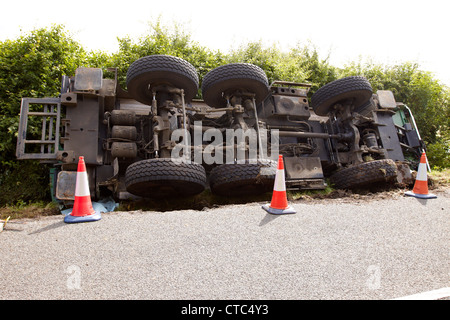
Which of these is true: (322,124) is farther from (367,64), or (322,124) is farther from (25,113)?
(367,64)

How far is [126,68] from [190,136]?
3305mm

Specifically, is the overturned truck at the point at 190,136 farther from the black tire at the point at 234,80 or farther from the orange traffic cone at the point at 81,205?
the orange traffic cone at the point at 81,205

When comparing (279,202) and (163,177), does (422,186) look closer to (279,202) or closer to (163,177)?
(279,202)

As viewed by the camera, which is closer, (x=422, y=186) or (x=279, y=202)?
(x=279, y=202)

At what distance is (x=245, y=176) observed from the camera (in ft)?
12.4

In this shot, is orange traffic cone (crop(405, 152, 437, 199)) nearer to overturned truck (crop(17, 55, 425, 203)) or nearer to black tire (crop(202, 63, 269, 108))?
overturned truck (crop(17, 55, 425, 203))

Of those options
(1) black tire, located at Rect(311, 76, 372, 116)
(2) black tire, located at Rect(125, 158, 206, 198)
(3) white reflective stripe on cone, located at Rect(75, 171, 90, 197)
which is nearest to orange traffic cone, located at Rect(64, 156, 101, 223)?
(3) white reflective stripe on cone, located at Rect(75, 171, 90, 197)

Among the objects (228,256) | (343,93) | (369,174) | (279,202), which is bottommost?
(228,256)

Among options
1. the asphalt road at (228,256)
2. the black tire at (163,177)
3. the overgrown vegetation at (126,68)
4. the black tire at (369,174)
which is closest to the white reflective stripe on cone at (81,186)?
the asphalt road at (228,256)

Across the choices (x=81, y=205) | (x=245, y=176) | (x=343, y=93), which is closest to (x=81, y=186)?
(x=81, y=205)

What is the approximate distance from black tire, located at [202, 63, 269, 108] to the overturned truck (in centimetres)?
2

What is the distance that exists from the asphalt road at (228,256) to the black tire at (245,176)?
675mm
